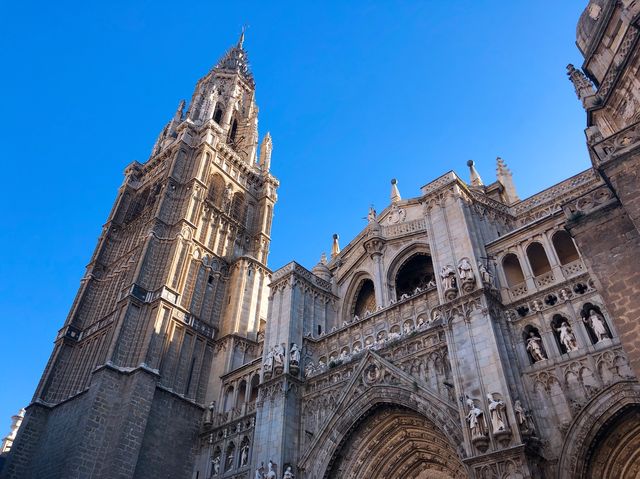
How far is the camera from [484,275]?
18.0 metres

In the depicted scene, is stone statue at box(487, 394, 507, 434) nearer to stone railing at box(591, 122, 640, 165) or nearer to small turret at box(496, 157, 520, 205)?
stone railing at box(591, 122, 640, 165)

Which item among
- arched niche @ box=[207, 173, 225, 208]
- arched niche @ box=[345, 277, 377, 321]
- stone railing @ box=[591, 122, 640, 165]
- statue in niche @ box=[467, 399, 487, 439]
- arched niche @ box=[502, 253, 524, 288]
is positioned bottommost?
statue in niche @ box=[467, 399, 487, 439]

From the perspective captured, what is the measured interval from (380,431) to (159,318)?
47.3ft

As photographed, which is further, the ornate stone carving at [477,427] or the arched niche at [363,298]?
the arched niche at [363,298]

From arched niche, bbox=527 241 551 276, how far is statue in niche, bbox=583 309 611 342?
3532 millimetres

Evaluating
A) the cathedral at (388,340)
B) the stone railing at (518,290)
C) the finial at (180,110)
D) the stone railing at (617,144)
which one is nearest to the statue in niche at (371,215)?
the cathedral at (388,340)

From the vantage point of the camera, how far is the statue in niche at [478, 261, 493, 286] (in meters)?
17.9

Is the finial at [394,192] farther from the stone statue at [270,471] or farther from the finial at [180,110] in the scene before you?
the finial at [180,110]

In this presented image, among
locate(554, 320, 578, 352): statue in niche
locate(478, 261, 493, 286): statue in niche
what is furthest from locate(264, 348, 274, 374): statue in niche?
locate(554, 320, 578, 352): statue in niche

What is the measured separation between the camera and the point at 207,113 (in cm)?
4578

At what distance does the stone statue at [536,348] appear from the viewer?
1593 cm

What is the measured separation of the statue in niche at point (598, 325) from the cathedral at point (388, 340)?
0.07 m

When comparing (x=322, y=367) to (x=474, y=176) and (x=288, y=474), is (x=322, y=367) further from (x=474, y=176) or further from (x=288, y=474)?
(x=474, y=176)

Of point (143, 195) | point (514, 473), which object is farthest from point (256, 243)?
point (514, 473)
